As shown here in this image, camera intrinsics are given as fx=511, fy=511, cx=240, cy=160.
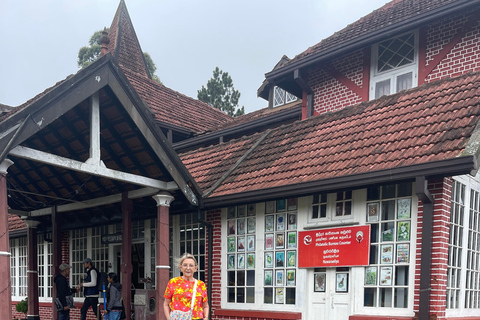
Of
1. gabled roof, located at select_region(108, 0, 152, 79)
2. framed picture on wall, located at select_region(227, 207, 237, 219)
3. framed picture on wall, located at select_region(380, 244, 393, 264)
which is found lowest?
framed picture on wall, located at select_region(380, 244, 393, 264)

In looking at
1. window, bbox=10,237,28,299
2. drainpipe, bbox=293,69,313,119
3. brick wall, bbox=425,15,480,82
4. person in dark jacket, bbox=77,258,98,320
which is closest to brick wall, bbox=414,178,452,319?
brick wall, bbox=425,15,480,82

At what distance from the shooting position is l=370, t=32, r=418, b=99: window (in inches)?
434

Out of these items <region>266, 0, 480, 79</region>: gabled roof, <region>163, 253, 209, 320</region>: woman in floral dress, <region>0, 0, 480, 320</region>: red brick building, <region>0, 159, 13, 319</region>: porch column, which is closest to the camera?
<region>163, 253, 209, 320</region>: woman in floral dress

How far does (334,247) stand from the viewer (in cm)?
821

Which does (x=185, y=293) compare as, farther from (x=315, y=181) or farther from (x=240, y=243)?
(x=240, y=243)

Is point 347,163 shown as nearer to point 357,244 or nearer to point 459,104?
point 357,244

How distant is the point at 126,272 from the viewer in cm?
955

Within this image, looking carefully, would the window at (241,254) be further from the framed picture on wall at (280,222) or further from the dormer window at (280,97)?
the dormer window at (280,97)

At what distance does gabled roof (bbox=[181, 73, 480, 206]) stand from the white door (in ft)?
4.64

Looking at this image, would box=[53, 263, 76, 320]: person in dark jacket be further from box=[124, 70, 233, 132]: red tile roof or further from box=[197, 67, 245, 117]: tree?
box=[197, 67, 245, 117]: tree

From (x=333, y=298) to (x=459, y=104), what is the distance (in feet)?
11.9

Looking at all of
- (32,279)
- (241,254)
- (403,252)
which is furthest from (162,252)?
(32,279)

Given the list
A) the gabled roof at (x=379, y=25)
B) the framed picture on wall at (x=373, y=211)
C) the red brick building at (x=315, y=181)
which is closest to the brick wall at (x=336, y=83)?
the red brick building at (x=315, y=181)

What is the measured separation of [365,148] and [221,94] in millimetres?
37087
